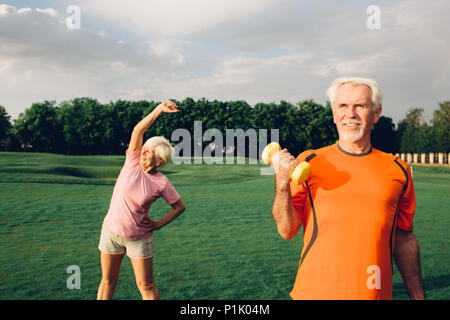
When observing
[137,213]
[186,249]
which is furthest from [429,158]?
[137,213]

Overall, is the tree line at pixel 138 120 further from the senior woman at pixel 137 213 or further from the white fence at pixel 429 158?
the senior woman at pixel 137 213

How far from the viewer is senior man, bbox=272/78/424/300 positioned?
2922 mm

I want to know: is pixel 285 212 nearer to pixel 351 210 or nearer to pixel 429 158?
pixel 351 210

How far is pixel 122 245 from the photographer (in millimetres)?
4816

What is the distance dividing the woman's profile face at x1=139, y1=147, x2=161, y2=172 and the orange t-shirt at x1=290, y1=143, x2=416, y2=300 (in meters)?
2.13

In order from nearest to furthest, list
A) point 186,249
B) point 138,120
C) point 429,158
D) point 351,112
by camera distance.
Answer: point 351,112, point 186,249, point 429,158, point 138,120

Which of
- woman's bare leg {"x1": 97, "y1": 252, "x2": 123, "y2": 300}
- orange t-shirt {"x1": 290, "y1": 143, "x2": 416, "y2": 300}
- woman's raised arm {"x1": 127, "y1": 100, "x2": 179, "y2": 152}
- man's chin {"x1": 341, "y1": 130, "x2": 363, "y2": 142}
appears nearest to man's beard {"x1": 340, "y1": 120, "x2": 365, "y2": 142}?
man's chin {"x1": 341, "y1": 130, "x2": 363, "y2": 142}

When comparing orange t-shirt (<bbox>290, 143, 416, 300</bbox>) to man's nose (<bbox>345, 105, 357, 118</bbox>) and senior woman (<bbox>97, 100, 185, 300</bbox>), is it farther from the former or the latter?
senior woman (<bbox>97, 100, 185, 300</bbox>)

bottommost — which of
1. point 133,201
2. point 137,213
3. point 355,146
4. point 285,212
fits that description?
point 137,213

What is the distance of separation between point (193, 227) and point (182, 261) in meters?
3.65

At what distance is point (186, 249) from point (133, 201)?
16.3 ft

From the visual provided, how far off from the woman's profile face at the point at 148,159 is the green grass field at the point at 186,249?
2.52m
